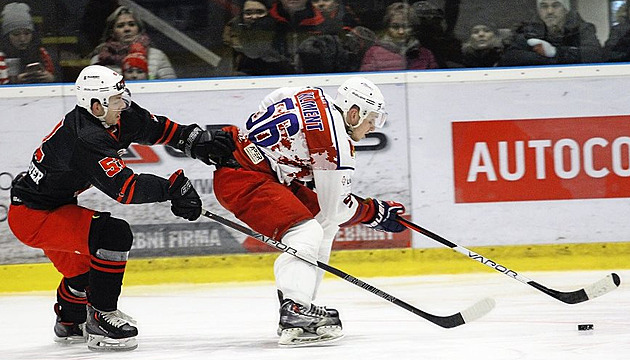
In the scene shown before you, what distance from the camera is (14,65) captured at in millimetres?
5492

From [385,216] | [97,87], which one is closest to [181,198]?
[97,87]

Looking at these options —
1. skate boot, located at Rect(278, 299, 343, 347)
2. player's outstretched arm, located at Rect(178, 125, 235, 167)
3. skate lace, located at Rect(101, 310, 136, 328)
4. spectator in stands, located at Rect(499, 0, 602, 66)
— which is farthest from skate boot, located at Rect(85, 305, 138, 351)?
spectator in stands, located at Rect(499, 0, 602, 66)

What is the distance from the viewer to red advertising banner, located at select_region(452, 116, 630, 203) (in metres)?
5.49

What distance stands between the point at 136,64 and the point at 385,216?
6.63 ft

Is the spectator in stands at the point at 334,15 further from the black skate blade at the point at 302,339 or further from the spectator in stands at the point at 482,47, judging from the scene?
the black skate blade at the point at 302,339

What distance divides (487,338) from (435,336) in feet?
0.65

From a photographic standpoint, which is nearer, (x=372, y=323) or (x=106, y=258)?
(x=106, y=258)

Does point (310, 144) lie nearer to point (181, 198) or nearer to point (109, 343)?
point (181, 198)

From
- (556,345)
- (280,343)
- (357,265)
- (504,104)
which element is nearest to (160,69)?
(357,265)

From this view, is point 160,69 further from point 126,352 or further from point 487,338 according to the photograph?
point 487,338

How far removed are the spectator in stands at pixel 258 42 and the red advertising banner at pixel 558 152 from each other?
42.0 inches

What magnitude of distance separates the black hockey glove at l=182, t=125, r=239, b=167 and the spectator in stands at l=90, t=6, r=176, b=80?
150 centimetres

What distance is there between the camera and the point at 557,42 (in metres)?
5.58

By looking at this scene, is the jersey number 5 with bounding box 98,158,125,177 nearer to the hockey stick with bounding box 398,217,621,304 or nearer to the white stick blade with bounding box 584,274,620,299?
the hockey stick with bounding box 398,217,621,304
